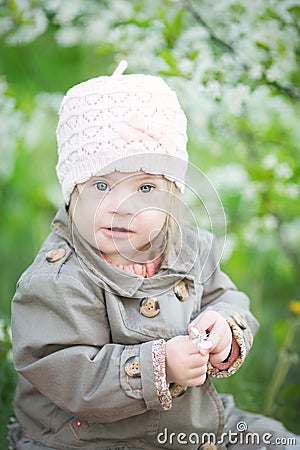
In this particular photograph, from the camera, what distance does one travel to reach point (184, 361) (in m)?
1.23

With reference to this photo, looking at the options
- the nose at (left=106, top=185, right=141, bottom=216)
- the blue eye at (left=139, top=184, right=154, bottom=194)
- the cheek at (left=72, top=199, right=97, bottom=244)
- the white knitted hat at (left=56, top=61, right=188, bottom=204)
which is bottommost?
the cheek at (left=72, top=199, right=97, bottom=244)

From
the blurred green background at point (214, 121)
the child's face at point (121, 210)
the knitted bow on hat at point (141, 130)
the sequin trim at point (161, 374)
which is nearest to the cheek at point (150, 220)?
the child's face at point (121, 210)

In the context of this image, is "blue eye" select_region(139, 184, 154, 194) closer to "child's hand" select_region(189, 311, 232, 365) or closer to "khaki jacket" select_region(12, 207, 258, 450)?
"khaki jacket" select_region(12, 207, 258, 450)

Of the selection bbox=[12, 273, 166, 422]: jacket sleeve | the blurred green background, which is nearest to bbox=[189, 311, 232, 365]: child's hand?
bbox=[12, 273, 166, 422]: jacket sleeve

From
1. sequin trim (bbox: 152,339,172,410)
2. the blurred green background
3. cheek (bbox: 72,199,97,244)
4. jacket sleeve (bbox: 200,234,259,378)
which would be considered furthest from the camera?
the blurred green background

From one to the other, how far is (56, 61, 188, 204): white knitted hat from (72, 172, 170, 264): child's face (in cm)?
2

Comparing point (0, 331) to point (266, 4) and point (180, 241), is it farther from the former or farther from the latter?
point (266, 4)

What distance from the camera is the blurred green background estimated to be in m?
1.99

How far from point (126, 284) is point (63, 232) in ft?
Result: 0.59

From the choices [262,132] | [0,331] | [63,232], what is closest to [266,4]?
[262,132]

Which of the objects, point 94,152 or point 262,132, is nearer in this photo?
point 94,152

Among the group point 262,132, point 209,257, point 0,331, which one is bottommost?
point 0,331

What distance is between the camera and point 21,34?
2549 mm

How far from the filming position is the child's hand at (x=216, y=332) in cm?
128
